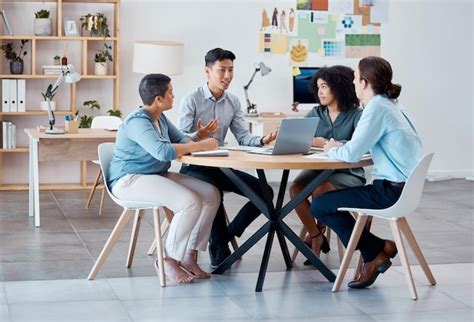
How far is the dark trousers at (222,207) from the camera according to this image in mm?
5457

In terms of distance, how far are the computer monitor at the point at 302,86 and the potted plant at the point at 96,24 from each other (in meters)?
1.89

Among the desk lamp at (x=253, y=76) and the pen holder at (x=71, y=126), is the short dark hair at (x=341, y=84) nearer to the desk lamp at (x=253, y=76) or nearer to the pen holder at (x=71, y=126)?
the pen holder at (x=71, y=126)

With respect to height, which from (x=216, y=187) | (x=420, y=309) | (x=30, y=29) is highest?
(x=30, y=29)

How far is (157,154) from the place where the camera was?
486 centimetres

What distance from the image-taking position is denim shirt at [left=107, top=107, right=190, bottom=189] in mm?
4875

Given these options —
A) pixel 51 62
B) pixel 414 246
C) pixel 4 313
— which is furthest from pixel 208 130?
pixel 51 62

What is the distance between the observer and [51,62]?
28.0ft

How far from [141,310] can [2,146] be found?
437 cm

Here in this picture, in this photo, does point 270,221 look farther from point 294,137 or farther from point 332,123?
point 332,123

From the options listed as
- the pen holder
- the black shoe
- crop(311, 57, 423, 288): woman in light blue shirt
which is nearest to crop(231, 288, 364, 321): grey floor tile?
crop(311, 57, 423, 288): woman in light blue shirt

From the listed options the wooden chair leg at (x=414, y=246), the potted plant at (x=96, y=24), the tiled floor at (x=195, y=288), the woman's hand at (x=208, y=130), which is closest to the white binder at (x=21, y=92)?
the potted plant at (x=96, y=24)

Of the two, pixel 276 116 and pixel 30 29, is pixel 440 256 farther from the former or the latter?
pixel 30 29

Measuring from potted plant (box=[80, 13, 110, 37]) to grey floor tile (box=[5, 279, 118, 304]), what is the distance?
3.80 meters

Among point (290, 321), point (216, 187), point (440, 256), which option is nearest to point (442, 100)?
point (440, 256)
